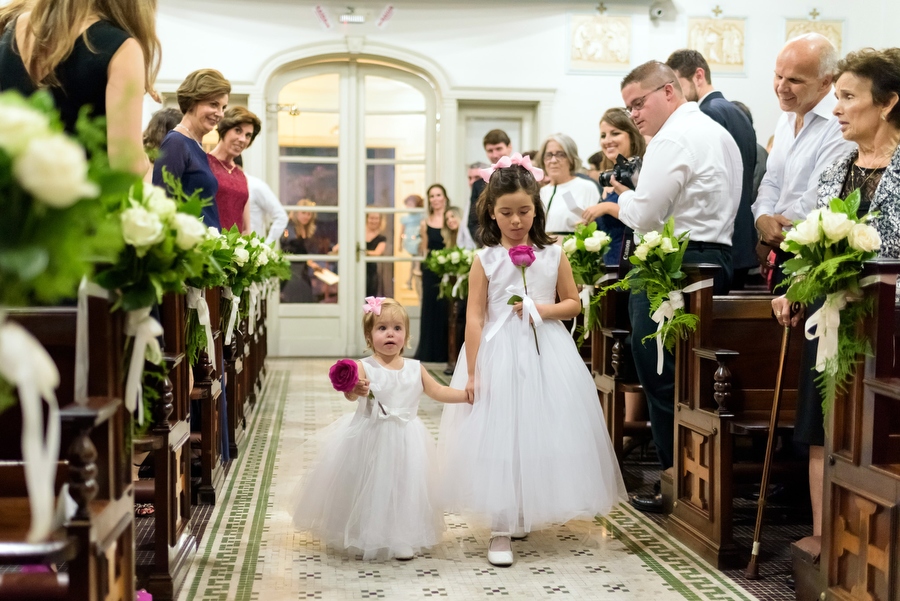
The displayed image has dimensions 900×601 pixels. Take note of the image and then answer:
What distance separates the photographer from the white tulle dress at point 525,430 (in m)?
3.79

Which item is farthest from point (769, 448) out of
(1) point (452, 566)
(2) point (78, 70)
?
(2) point (78, 70)

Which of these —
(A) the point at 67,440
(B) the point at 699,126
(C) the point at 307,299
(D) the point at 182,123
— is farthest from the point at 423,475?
(C) the point at 307,299

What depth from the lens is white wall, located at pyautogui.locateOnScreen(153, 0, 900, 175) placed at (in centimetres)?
1087

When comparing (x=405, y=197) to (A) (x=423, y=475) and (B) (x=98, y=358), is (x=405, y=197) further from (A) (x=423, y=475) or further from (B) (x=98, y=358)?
(B) (x=98, y=358)

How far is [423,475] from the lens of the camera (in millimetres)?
3873

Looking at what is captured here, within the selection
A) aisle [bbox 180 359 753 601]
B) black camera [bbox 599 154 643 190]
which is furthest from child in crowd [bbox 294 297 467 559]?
black camera [bbox 599 154 643 190]

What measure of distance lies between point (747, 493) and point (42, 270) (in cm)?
393

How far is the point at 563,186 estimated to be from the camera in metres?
6.85

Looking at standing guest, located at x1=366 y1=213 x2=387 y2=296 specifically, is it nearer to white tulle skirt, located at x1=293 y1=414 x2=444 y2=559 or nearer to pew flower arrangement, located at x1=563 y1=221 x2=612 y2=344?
pew flower arrangement, located at x1=563 y1=221 x2=612 y2=344

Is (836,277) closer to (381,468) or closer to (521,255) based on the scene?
(521,255)

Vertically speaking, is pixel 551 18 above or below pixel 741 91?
above

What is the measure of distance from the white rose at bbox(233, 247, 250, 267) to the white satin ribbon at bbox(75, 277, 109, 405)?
2735mm

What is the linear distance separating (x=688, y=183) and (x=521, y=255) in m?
1.00

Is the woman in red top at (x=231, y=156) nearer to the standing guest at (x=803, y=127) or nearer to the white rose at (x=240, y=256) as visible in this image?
the white rose at (x=240, y=256)
